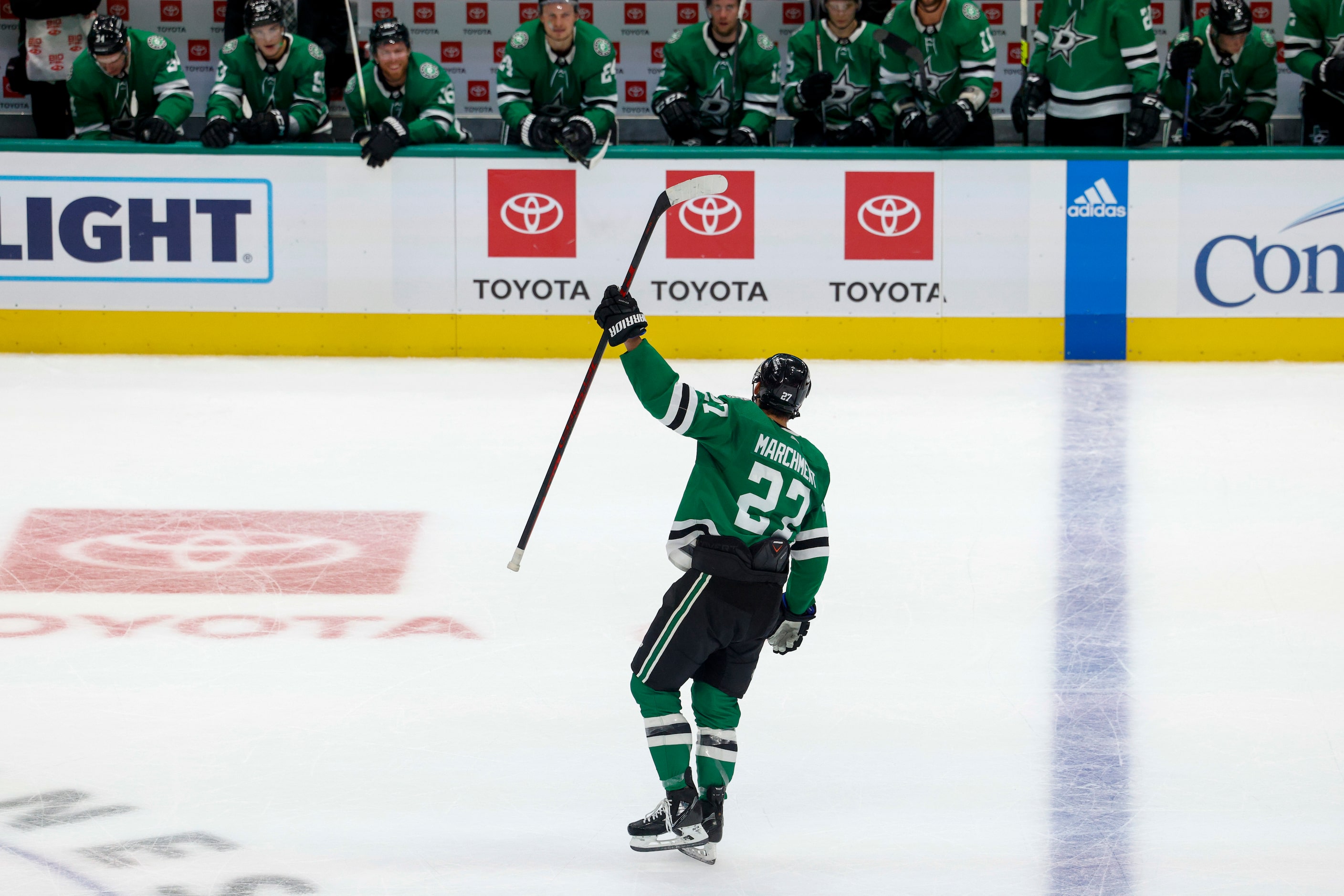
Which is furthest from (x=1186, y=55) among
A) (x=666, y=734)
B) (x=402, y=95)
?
(x=666, y=734)

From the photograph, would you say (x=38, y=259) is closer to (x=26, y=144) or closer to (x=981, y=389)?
(x=26, y=144)

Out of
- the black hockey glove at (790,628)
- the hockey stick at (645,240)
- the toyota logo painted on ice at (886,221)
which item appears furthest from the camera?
the toyota logo painted on ice at (886,221)

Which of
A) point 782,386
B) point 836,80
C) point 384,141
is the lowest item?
point 782,386

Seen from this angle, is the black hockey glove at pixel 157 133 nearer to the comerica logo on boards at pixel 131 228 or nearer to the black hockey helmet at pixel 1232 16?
the comerica logo on boards at pixel 131 228

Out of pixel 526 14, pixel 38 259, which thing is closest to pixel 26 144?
pixel 38 259

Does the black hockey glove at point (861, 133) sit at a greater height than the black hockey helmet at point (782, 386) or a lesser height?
greater

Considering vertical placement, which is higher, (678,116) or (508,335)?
(678,116)

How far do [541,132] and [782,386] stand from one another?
19.6 feet

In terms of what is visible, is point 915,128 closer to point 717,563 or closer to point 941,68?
point 941,68

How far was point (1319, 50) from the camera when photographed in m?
10.2

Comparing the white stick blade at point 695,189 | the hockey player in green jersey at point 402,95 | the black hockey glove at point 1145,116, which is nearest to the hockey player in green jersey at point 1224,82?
the black hockey glove at point 1145,116

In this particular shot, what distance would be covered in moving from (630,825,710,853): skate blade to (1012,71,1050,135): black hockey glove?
6899 mm

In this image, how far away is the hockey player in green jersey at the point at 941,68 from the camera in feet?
32.6

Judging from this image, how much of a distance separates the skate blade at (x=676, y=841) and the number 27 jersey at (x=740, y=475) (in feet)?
1.91
